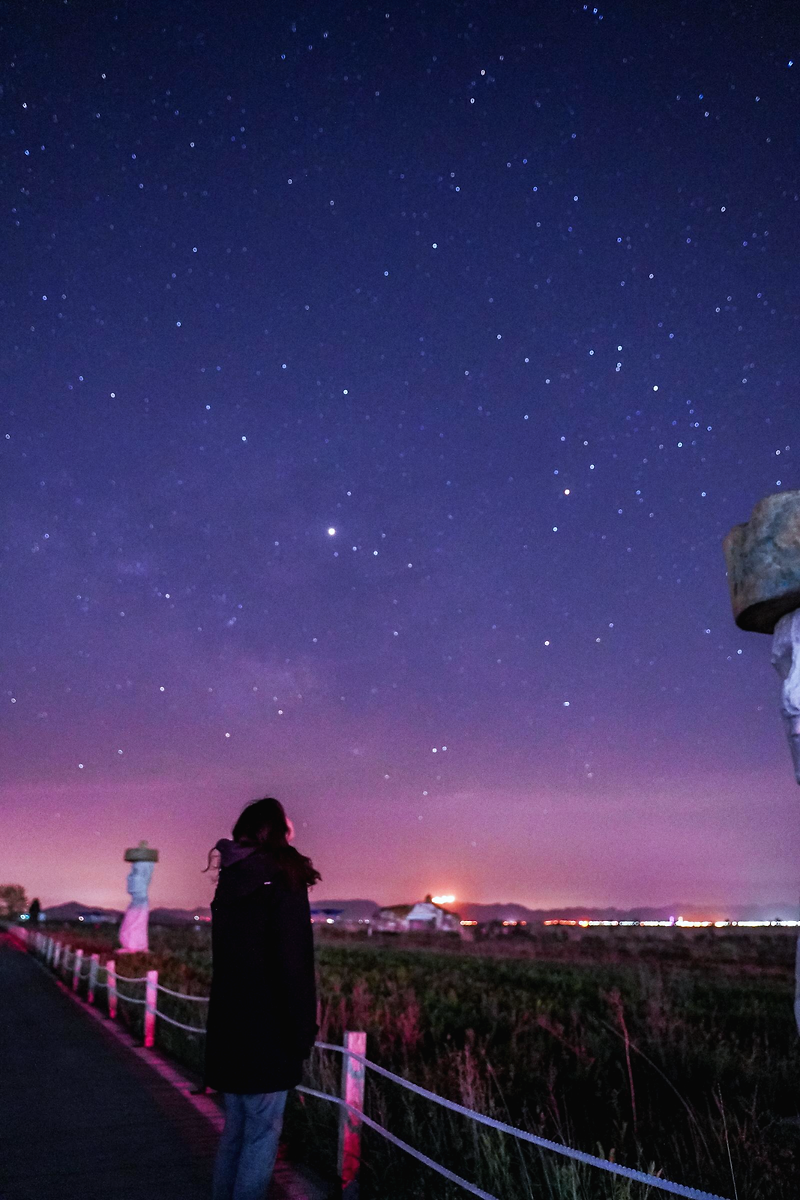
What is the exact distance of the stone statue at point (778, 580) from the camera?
2.98 metres

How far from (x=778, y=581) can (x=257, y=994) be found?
9.67 ft

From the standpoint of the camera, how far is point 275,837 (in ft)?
14.2

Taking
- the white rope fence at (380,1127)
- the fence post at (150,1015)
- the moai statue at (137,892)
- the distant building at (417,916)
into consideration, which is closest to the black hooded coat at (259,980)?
the white rope fence at (380,1127)

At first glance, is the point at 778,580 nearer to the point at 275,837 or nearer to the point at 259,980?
the point at 275,837

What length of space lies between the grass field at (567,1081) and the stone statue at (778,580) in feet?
8.51

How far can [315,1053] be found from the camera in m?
9.02

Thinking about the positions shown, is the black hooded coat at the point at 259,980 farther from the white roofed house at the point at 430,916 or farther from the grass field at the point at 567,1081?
the white roofed house at the point at 430,916

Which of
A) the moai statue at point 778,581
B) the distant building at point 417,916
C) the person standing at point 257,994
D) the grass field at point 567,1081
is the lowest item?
the distant building at point 417,916

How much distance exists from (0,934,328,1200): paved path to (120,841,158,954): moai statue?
36.3ft

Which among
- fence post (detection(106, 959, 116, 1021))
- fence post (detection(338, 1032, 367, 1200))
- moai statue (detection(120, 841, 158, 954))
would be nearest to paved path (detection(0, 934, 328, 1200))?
fence post (detection(338, 1032, 367, 1200))

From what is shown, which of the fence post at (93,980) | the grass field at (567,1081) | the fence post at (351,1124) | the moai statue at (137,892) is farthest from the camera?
the moai statue at (137,892)

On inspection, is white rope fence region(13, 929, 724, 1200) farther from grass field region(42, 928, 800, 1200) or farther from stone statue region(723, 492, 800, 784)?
stone statue region(723, 492, 800, 784)

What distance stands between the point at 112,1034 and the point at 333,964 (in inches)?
539

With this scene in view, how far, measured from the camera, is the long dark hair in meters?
4.29
